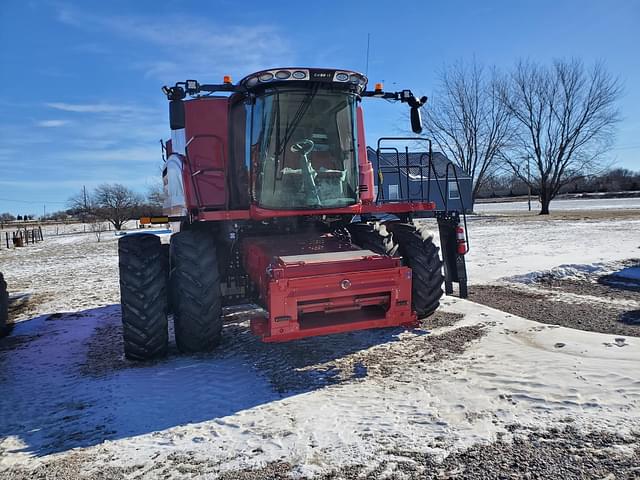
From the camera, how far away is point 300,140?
541cm

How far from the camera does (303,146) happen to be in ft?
17.8

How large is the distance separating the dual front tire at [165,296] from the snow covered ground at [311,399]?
0.26m

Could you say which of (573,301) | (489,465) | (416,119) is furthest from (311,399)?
(573,301)

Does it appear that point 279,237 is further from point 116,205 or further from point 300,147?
point 116,205

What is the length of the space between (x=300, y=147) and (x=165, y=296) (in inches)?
91.5

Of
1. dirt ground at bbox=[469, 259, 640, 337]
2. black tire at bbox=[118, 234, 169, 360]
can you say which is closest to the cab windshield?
black tire at bbox=[118, 234, 169, 360]

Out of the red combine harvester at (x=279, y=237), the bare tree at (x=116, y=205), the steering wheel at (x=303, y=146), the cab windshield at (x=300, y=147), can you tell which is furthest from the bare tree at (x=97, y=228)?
the steering wheel at (x=303, y=146)

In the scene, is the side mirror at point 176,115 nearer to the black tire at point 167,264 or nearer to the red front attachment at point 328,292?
the black tire at point 167,264

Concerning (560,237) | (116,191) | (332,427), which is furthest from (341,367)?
(116,191)

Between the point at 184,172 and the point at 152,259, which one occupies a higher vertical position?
the point at 184,172

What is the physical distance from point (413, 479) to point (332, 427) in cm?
87

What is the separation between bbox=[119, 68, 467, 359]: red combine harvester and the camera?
4984 mm

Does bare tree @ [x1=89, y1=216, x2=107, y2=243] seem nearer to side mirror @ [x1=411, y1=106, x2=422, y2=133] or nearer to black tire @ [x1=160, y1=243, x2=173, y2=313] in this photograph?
black tire @ [x1=160, y1=243, x2=173, y2=313]

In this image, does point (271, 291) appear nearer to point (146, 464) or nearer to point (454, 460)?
point (146, 464)
